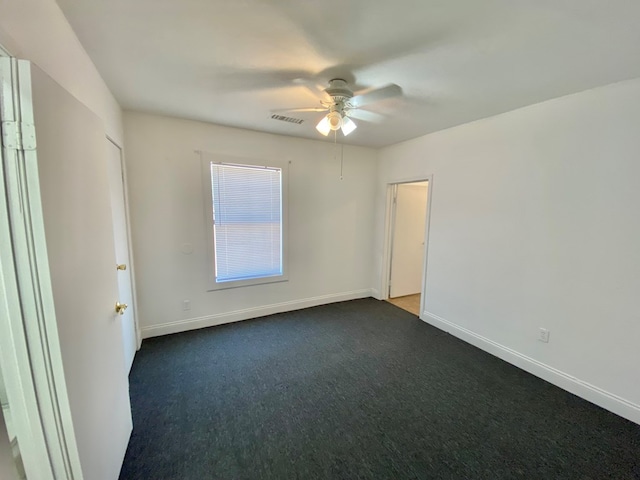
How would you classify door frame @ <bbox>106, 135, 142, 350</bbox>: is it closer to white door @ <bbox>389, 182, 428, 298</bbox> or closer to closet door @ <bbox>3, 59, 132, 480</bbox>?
closet door @ <bbox>3, 59, 132, 480</bbox>

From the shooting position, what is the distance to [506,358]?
272 centimetres

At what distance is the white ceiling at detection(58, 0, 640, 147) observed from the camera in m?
1.31

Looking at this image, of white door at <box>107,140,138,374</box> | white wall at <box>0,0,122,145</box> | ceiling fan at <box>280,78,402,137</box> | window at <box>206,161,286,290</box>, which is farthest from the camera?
window at <box>206,161,286,290</box>

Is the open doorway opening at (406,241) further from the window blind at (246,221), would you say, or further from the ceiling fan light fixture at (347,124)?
the ceiling fan light fixture at (347,124)

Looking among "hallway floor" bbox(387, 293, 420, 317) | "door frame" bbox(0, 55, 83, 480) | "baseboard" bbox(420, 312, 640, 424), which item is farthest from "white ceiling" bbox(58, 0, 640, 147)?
"hallway floor" bbox(387, 293, 420, 317)

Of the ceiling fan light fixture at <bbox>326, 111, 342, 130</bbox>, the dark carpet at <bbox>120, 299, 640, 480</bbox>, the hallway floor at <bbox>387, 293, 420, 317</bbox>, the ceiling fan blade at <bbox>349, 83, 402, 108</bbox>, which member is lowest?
the dark carpet at <bbox>120, 299, 640, 480</bbox>

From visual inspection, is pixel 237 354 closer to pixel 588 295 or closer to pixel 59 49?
pixel 59 49

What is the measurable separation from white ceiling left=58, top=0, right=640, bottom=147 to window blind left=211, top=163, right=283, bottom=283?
995mm

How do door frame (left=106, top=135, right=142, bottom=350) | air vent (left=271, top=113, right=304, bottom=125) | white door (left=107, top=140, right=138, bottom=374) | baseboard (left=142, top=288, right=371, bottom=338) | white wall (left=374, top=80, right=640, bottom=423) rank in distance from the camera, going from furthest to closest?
baseboard (left=142, top=288, right=371, bottom=338) → air vent (left=271, top=113, right=304, bottom=125) → door frame (left=106, top=135, right=142, bottom=350) → white door (left=107, top=140, right=138, bottom=374) → white wall (left=374, top=80, right=640, bottom=423)

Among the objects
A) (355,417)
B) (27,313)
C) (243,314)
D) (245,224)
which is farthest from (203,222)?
(355,417)

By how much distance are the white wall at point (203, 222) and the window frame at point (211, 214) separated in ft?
0.21

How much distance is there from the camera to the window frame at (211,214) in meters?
3.13

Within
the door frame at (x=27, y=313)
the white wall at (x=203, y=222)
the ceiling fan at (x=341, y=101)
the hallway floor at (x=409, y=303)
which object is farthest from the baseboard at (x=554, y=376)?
the door frame at (x=27, y=313)

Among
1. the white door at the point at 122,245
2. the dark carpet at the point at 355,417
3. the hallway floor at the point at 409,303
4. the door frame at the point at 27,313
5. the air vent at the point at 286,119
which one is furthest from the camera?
the hallway floor at the point at 409,303
